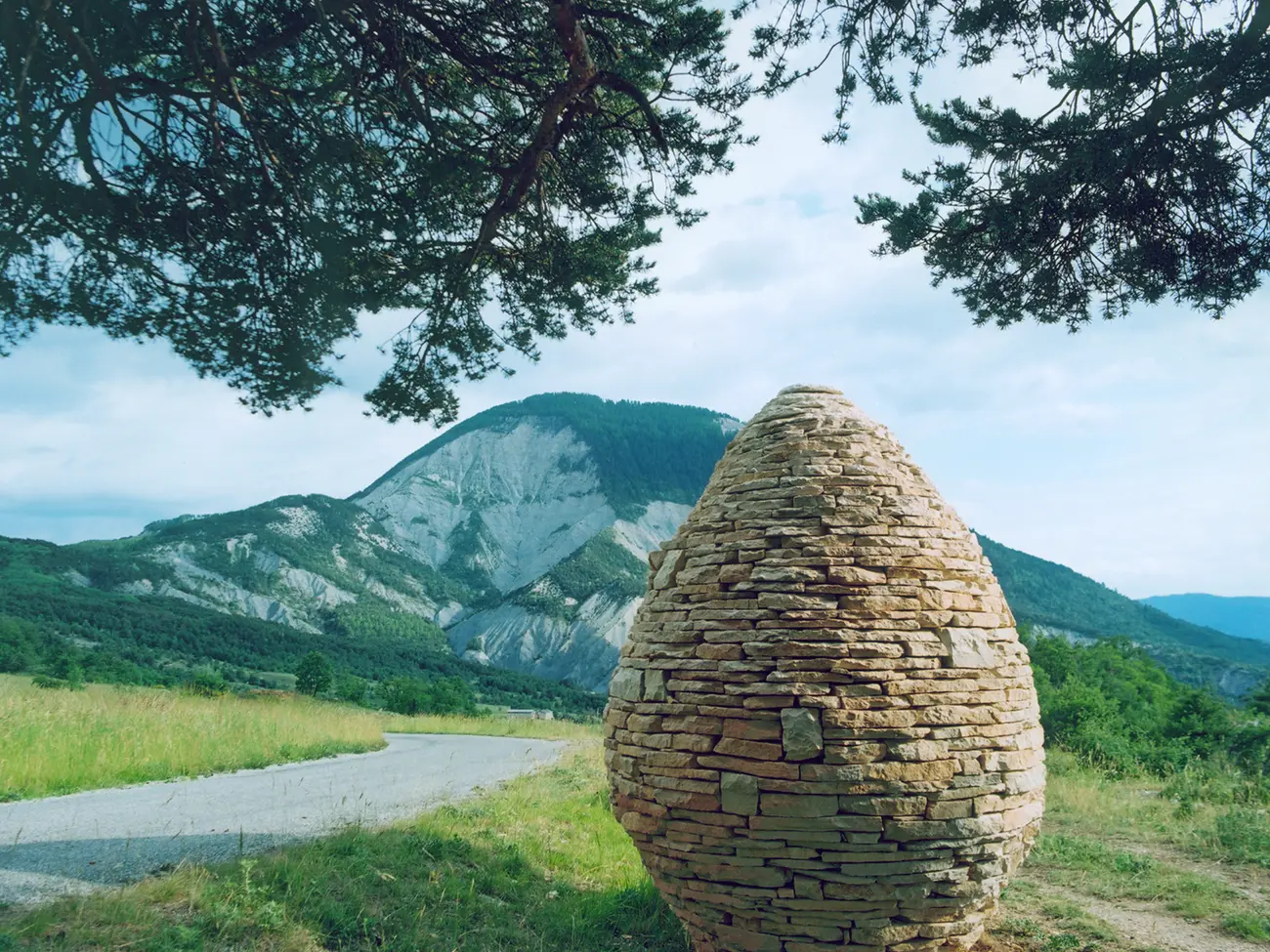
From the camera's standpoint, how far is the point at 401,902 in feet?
21.1

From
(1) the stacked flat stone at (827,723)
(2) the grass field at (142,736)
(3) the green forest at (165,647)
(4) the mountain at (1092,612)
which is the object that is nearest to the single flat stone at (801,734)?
(1) the stacked flat stone at (827,723)

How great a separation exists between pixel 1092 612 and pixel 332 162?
8599 centimetres

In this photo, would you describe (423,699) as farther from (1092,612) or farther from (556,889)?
(1092,612)

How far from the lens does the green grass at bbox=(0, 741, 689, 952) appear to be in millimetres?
5207

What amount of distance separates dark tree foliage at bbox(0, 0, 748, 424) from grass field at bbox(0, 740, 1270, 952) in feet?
16.1

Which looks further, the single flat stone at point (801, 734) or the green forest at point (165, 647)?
the green forest at point (165, 647)

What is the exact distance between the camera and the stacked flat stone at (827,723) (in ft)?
15.0

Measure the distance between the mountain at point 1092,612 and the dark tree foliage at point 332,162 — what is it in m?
59.0

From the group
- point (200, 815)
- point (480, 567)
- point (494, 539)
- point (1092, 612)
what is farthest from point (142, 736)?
point (494, 539)

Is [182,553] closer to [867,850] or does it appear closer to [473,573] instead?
[473,573]

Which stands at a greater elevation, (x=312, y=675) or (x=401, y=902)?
(x=401, y=902)

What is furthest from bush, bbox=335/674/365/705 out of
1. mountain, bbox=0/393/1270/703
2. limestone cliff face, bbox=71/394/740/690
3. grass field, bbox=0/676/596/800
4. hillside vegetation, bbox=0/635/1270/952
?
hillside vegetation, bbox=0/635/1270/952

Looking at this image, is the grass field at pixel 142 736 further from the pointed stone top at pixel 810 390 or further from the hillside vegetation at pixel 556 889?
the pointed stone top at pixel 810 390

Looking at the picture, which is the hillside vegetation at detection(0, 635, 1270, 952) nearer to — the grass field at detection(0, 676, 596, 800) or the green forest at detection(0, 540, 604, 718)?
the grass field at detection(0, 676, 596, 800)
